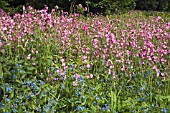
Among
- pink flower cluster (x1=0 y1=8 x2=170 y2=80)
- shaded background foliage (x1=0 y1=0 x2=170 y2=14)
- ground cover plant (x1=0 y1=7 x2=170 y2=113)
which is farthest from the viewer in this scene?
shaded background foliage (x1=0 y1=0 x2=170 y2=14)

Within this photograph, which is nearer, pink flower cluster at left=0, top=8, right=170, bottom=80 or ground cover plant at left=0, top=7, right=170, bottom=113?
ground cover plant at left=0, top=7, right=170, bottom=113

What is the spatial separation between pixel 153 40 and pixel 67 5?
530 centimetres

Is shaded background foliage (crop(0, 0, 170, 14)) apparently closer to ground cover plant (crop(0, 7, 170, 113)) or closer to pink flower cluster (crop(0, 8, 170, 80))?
pink flower cluster (crop(0, 8, 170, 80))

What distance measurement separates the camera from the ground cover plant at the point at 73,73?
3250 millimetres

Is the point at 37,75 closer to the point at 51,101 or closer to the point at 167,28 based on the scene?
the point at 51,101

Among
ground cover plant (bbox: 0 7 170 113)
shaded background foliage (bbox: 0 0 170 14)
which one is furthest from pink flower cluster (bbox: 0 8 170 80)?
shaded background foliage (bbox: 0 0 170 14)

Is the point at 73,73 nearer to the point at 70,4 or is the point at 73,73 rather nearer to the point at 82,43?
the point at 82,43

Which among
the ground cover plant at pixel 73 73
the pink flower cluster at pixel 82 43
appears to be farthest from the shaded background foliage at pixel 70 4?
the ground cover plant at pixel 73 73

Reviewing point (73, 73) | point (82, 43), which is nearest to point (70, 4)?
point (82, 43)

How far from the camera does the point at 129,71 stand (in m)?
3.93

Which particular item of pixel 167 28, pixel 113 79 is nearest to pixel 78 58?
pixel 113 79

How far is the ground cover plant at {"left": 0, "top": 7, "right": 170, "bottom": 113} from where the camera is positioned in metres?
3.25

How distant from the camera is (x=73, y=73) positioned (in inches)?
140

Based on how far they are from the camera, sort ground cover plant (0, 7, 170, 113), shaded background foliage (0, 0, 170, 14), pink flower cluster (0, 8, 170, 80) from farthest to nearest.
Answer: shaded background foliage (0, 0, 170, 14) < pink flower cluster (0, 8, 170, 80) < ground cover plant (0, 7, 170, 113)
